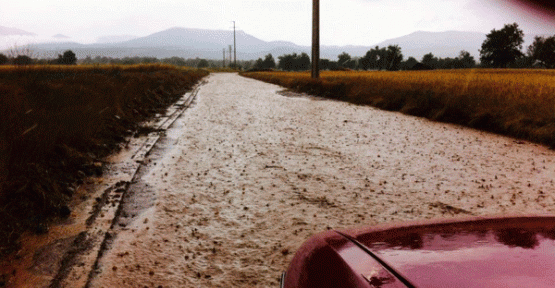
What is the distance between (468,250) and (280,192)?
3.16 meters

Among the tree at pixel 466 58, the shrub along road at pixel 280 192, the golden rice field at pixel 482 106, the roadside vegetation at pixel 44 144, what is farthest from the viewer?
the tree at pixel 466 58

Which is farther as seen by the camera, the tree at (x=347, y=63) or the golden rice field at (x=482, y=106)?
the tree at (x=347, y=63)

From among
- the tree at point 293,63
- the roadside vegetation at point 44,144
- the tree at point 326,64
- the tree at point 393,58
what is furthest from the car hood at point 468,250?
the tree at point 293,63

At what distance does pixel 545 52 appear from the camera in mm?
78562

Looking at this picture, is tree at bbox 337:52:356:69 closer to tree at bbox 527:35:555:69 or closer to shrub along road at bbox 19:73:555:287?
tree at bbox 527:35:555:69

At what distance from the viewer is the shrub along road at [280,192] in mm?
2910

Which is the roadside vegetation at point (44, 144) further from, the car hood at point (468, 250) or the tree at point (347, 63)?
the tree at point (347, 63)

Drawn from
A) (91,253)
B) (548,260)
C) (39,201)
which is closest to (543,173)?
(548,260)

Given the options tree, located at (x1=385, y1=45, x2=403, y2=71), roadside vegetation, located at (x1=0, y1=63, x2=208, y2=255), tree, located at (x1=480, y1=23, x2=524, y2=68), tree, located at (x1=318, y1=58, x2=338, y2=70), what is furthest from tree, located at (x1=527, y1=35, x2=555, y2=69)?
roadside vegetation, located at (x1=0, y1=63, x2=208, y2=255)

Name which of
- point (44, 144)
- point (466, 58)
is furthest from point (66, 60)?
point (466, 58)

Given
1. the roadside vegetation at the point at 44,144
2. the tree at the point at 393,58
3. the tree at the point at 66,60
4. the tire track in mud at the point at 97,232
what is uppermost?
the tree at the point at 393,58

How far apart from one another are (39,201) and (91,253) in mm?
1301

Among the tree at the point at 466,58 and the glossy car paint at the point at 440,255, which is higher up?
the tree at the point at 466,58

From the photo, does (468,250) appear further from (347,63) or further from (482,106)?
(347,63)
